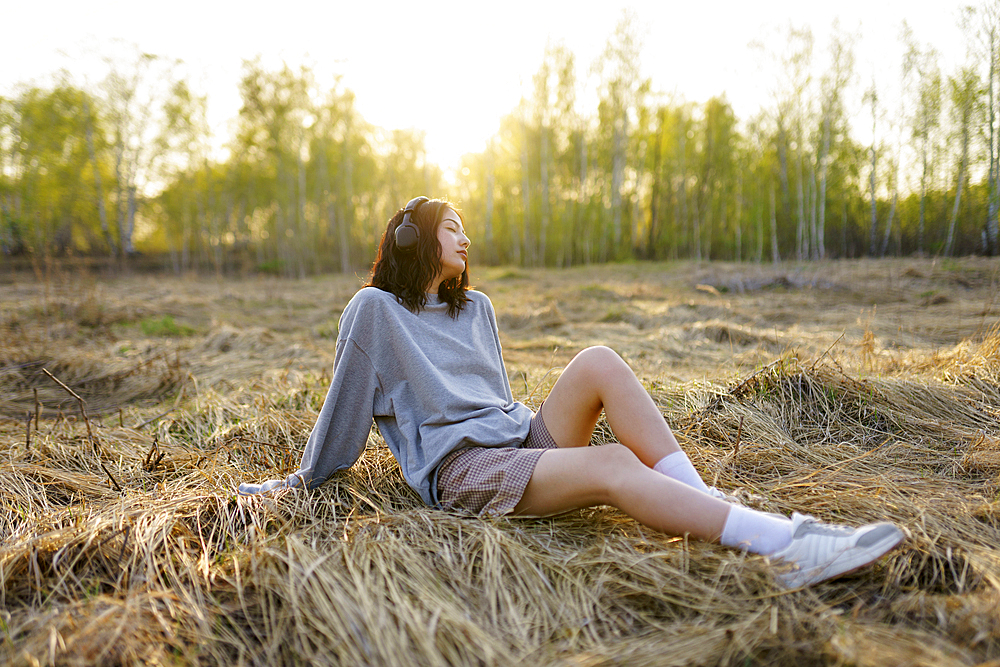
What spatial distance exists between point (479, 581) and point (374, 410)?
30.2 inches

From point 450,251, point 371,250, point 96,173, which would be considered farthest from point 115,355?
point 371,250

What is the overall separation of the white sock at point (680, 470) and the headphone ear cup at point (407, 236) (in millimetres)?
1188

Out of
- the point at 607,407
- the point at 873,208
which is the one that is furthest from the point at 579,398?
the point at 873,208

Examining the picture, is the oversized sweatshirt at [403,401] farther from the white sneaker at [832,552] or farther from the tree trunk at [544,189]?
the tree trunk at [544,189]

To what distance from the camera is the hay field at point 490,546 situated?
3.73 feet

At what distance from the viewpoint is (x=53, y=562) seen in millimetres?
1413

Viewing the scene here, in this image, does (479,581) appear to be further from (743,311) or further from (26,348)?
(743,311)

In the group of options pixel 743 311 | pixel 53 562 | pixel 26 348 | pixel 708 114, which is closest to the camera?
pixel 53 562

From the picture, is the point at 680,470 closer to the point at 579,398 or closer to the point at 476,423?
the point at 579,398

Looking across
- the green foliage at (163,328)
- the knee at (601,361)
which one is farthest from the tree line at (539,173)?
the knee at (601,361)

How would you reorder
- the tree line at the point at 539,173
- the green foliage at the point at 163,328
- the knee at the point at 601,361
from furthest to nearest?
the tree line at the point at 539,173 → the green foliage at the point at 163,328 → the knee at the point at 601,361

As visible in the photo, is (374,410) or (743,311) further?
(743,311)

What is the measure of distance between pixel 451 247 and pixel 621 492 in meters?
1.09

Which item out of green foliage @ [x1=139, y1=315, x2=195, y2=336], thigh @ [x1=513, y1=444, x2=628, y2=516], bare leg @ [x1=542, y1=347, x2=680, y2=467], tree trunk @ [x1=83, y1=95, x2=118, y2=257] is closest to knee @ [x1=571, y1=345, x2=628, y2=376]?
bare leg @ [x1=542, y1=347, x2=680, y2=467]
